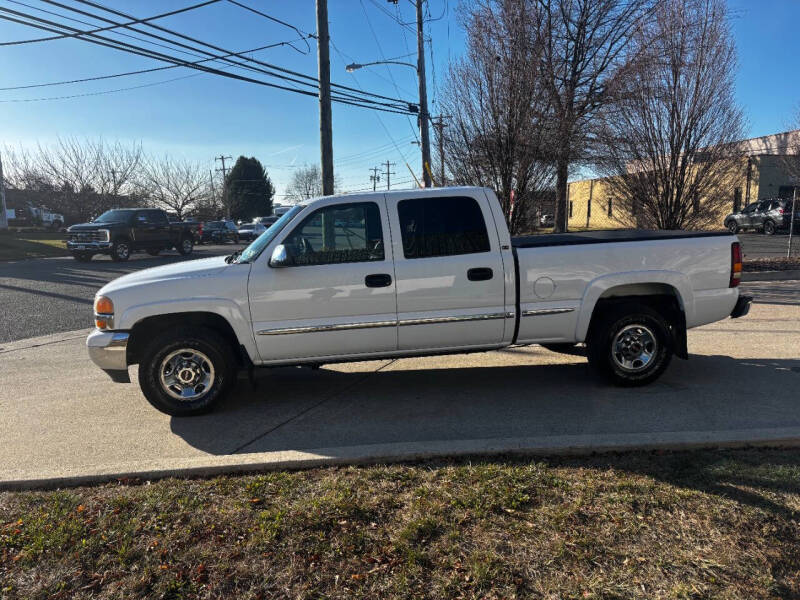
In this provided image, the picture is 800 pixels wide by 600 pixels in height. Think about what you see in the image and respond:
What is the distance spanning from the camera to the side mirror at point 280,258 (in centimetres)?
453

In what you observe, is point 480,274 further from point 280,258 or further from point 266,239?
point 266,239

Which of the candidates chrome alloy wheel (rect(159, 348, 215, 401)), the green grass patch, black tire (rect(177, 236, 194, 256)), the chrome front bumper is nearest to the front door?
chrome alloy wheel (rect(159, 348, 215, 401))

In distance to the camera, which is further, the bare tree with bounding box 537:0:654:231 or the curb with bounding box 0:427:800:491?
the bare tree with bounding box 537:0:654:231

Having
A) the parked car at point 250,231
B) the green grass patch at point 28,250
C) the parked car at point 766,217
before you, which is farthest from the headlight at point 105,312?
the parked car at point 250,231

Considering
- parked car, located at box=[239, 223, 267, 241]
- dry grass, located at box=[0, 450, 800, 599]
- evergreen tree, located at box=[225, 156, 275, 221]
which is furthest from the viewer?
evergreen tree, located at box=[225, 156, 275, 221]

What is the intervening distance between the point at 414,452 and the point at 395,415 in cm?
95

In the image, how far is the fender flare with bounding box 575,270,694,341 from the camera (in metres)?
4.89

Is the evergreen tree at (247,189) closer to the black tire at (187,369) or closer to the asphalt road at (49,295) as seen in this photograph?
the asphalt road at (49,295)

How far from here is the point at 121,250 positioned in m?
20.7

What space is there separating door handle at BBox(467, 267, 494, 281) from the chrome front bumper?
302cm

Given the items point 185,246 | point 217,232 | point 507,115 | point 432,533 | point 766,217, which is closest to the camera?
point 432,533

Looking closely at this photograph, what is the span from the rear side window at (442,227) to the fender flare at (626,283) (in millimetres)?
1061

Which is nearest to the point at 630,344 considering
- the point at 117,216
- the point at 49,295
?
→ the point at 49,295

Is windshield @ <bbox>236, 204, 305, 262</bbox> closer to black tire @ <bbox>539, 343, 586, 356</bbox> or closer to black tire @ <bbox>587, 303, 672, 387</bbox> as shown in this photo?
black tire @ <bbox>587, 303, 672, 387</bbox>
